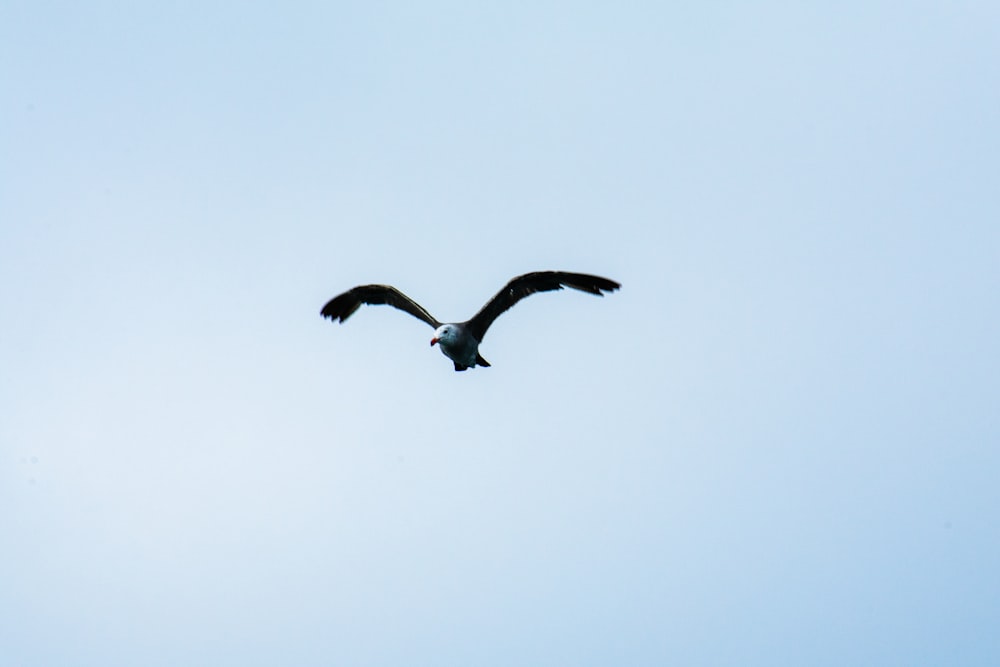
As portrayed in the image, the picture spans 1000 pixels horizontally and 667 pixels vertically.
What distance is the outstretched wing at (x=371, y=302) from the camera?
29.5m

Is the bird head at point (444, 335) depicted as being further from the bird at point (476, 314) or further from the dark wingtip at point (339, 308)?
the dark wingtip at point (339, 308)

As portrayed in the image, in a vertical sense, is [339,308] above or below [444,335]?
above

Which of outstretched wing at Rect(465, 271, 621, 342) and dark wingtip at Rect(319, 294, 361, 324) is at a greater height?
dark wingtip at Rect(319, 294, 361, 324)

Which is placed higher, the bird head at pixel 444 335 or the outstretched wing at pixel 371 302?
the outstretched wing at pixel 371 302

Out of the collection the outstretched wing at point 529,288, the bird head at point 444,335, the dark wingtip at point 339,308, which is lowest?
the bird head at point 444,335

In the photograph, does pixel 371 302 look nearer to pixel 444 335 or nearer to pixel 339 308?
pixel 339 308

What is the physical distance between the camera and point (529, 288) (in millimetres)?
27781

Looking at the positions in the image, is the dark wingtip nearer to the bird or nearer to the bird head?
the bird

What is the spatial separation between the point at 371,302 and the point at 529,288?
471 cm

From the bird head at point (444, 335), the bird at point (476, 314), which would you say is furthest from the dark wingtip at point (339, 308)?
the bird head at point (444, 335)

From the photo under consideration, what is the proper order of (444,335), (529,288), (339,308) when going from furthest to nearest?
(339,308) < (444,335) < (529,288)

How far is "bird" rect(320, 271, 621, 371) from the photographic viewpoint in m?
27.1

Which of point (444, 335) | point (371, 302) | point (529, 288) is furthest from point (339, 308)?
point (529, 288)

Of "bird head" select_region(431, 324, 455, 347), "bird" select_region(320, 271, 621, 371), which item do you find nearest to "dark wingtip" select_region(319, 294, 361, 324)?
"bird" select_region(320, 271, 621, 371)
